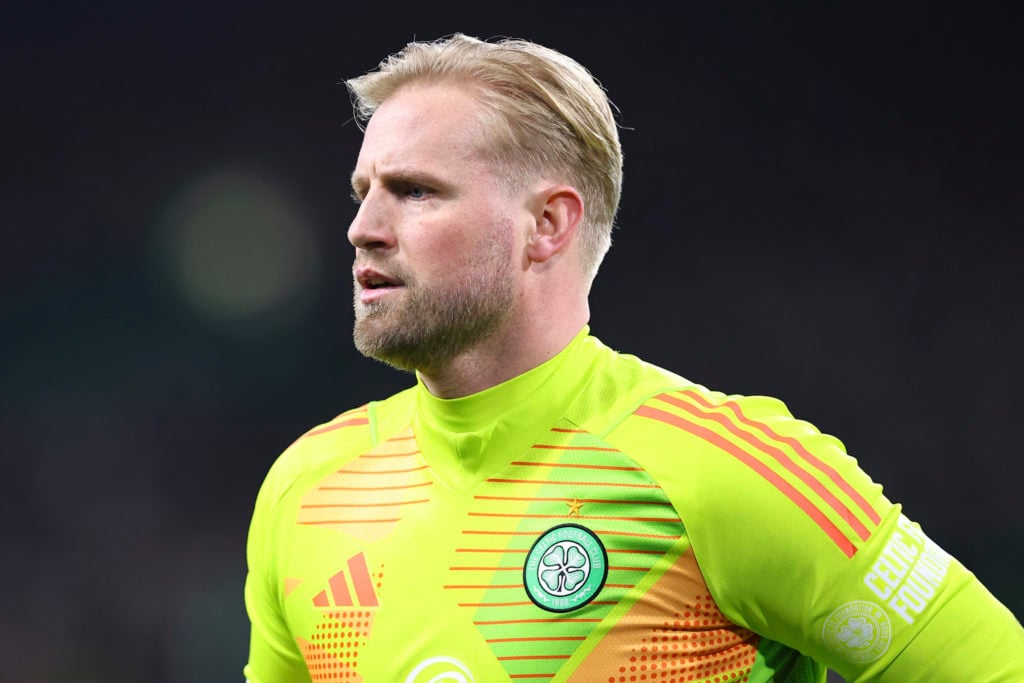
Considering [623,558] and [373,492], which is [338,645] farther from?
[623,558]

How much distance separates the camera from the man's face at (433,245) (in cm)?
184

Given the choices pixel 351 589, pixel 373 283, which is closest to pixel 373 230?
pixel 373 283

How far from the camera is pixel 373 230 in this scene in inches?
72.4

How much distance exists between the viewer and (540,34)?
15.0 ft

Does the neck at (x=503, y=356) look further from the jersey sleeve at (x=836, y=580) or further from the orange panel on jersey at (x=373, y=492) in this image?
the jersey sleeve at (x=836, y=580)

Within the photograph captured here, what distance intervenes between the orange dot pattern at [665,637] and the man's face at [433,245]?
478 millimetres

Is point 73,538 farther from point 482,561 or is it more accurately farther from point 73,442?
point 482,561

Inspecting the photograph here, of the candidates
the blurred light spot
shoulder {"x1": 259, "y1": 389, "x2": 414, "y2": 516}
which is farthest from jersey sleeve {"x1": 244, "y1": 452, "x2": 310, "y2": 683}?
the blurred light spot

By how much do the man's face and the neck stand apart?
22 mm

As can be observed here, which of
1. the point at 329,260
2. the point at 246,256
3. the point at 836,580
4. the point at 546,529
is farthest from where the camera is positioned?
the point at 246,256

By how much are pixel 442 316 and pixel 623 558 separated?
45 centimetres

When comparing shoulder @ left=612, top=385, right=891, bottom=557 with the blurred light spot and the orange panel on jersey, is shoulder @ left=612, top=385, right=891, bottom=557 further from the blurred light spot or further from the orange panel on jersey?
the blurred light spot

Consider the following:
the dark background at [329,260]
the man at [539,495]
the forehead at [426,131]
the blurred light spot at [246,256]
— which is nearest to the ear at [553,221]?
the man at [539,495]

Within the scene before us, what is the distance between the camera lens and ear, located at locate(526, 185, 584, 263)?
1.93 m
